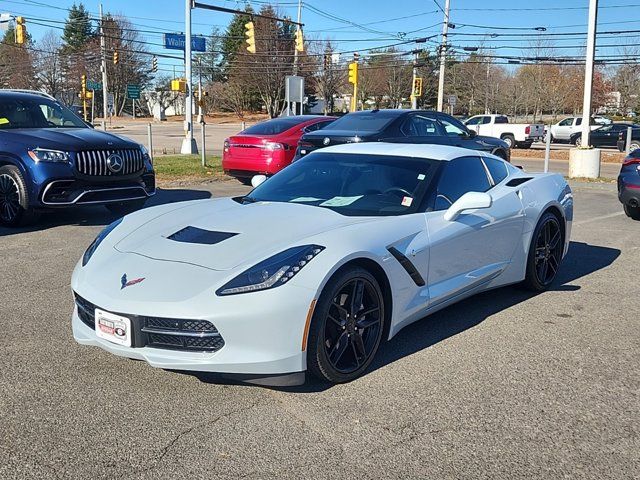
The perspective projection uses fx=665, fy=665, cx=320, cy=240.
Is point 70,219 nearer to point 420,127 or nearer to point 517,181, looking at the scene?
point 517,181

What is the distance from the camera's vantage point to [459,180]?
16.8ft

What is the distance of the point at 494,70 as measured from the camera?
7075 centimetres

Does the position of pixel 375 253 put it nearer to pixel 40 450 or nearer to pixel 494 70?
pixel 40 450

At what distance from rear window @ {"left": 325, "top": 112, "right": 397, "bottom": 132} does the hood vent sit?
833 centimetres

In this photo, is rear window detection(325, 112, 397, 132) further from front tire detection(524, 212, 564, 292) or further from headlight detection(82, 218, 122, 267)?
headlight detection(82, 218, 122, 267)

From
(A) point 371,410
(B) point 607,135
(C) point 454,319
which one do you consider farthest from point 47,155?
(B) point 607,135

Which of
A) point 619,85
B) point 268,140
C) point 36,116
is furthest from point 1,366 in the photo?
point 619,85

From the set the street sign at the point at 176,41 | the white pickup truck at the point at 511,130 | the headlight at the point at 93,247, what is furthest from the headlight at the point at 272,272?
the white pickup truck at the point at 511,130

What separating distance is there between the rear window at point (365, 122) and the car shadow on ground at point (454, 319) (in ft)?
18.7

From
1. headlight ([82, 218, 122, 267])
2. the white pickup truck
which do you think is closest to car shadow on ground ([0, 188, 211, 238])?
headlight ([82, 218, 122, 267])

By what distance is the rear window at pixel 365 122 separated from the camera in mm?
12250

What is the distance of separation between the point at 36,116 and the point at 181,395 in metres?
6.99

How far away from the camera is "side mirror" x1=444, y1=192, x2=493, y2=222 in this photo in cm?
452

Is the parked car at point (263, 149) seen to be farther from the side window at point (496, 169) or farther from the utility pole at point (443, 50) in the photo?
the utility pole at point (443, 50)
